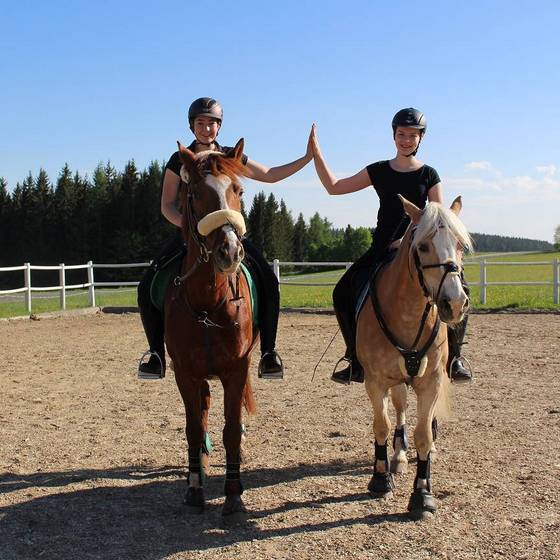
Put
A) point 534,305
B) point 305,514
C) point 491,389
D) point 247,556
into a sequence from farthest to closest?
point 534,305 → point 491,389 → point 305,514 → point 247,556

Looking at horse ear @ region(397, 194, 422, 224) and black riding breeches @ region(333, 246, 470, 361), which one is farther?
black riding breeches @ region(333, 246, 470, 361)

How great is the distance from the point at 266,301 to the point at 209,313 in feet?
2.94

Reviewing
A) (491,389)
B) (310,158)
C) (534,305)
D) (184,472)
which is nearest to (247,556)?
(184,472)

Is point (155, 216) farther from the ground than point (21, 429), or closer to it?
farther from the ground

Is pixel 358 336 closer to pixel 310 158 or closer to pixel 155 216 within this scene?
pixel 310 158

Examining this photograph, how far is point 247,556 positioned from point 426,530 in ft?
4.02

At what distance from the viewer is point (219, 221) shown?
390 cm

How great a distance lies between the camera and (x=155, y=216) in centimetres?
5953

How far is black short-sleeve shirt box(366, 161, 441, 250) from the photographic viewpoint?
5.27 meters

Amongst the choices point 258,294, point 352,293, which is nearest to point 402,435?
point 352,293

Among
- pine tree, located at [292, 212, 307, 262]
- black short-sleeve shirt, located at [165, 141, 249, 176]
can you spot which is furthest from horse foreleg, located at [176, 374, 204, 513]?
pine tree, located at [292, 212, 307, 262]

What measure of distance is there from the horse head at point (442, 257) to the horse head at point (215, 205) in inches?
47.3

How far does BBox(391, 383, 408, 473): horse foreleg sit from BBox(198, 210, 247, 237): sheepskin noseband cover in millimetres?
2422

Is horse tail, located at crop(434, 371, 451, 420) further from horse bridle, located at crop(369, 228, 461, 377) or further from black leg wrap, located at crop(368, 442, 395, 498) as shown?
black leg wrap, located at crop(368, 442, 395, 498)
